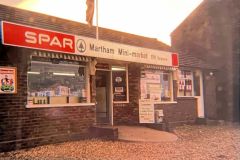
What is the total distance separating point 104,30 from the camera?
53.3 feet

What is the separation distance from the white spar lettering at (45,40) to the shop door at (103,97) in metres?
3.88

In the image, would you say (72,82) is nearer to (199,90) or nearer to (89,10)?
(89,10)

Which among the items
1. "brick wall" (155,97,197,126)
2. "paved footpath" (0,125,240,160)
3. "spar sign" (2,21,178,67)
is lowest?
"paved footpath" (0,125,240,160)

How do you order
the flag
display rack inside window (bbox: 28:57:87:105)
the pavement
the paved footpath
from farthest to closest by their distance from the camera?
the flag, the pavement, display rack inside window (bbox: 28:57:87:105), the paved footpath

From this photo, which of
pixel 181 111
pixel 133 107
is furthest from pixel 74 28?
pixel 181 111

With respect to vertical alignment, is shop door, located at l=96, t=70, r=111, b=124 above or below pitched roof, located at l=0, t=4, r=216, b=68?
below

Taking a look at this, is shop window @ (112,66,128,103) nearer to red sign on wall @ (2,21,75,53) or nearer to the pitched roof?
the pitched roof

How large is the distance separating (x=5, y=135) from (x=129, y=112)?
242 inches

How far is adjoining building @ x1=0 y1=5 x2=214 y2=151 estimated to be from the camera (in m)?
9.77

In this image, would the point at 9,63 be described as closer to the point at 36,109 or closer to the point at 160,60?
the point at 36,109

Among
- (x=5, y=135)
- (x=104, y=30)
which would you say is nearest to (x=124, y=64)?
(x=104, y=30)

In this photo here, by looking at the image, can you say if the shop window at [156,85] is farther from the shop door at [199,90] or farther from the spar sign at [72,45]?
the shop door at [199,90]

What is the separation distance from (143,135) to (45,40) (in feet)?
15.2

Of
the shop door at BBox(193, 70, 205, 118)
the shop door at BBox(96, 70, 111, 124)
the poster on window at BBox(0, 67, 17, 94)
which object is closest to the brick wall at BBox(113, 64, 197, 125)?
the shop door at BBox(96, 70, 111, 124)
